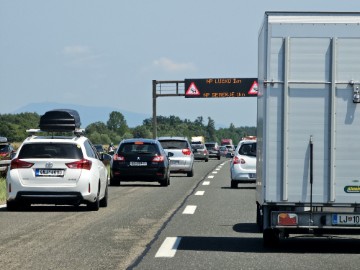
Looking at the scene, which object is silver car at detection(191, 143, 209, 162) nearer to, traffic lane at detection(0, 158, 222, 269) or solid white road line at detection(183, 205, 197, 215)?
traffic lane at detection(0, 158, 222, 269)

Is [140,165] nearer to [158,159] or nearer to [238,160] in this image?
[158,159]

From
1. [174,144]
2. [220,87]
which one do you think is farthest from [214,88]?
[174,144]

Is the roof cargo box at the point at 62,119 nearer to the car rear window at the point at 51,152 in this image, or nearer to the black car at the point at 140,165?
the black car at the point at 140,165

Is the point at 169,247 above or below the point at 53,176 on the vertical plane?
below

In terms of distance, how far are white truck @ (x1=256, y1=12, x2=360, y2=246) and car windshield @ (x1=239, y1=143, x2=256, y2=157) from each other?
16189mm

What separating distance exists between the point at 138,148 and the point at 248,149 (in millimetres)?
3855

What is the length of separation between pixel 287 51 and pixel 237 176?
16.4 metres

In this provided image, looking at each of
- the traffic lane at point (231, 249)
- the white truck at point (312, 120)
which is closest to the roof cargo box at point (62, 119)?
the traffic lane at point (231, 249)

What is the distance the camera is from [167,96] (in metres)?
80.7

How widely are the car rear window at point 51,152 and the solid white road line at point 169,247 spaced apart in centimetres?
633

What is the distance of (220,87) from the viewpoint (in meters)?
80.8

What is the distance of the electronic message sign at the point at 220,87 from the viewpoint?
264 ft

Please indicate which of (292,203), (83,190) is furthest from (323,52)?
(83,190)

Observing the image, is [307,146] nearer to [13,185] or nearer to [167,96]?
[13,185]
